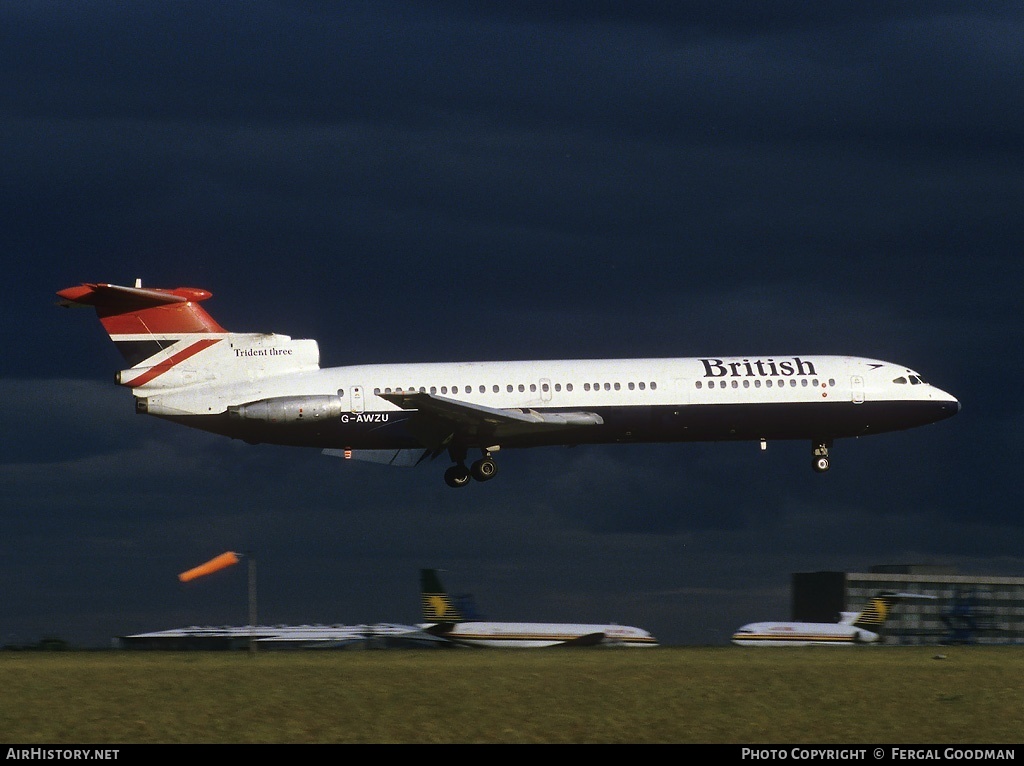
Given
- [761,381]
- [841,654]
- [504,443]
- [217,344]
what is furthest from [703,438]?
[217,344]

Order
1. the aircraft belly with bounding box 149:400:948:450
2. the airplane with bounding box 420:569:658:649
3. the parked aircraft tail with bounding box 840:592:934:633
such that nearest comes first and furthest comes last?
the aircraft belly with bounding box 149:400:948:450
the airplane with bounding box 420:569:658:649
the parked aircraft tail with bounding box 840:592:934:633

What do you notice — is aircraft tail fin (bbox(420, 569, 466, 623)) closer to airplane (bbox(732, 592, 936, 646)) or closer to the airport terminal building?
airplane (bbox(732, 592, 936, 646))

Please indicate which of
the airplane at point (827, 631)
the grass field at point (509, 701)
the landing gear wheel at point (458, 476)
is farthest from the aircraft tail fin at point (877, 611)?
the grass field at point (509, 701)

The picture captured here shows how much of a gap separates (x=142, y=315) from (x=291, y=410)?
23.0 feet

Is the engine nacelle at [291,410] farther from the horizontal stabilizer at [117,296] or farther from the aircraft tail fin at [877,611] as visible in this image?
the aircraft tail fin at [877,611]

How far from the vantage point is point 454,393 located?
52.3m

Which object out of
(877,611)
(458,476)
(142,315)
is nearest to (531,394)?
(458,476)

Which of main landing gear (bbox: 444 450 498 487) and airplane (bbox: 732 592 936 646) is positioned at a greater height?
main landing gear (bbox: 444 450 498 487)

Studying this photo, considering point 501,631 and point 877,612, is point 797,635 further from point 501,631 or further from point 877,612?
point 501,631

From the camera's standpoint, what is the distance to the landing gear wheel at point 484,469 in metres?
53.1

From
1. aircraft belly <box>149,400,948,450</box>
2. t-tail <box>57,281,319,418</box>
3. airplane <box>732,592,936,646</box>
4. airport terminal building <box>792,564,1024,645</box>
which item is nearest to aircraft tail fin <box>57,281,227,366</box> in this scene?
t-tail <box>57,281,319,418</box>

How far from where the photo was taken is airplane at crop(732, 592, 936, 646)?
64.2m

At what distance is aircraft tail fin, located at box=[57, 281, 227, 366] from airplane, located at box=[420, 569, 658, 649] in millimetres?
19905

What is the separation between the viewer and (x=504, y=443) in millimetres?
52688
